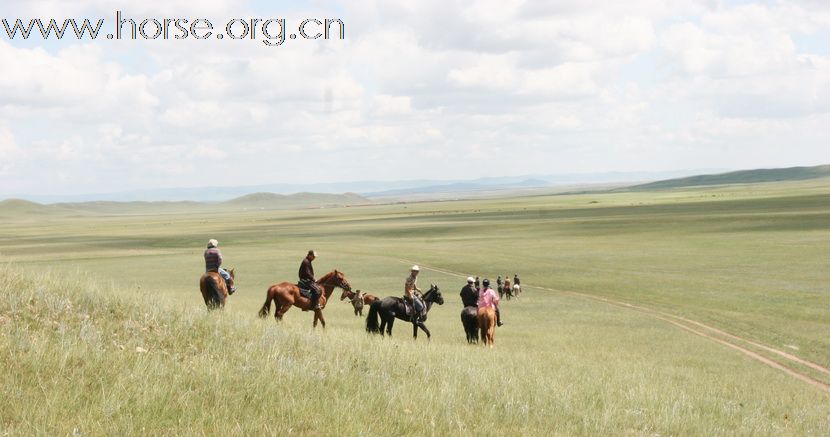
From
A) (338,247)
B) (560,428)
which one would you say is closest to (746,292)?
(560,428)

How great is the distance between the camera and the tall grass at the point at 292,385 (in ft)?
29.9

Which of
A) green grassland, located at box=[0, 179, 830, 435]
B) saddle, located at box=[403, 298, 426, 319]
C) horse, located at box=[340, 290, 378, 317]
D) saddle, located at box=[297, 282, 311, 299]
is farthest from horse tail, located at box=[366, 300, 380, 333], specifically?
saddle, located at box=[297, 282, 311, 299]

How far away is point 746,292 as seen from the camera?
112ft

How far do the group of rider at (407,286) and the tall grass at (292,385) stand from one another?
361 cm

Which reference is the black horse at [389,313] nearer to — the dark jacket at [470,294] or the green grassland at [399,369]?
the dark jacket at [470,294]

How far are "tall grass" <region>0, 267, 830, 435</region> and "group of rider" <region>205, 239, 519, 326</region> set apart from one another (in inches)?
142

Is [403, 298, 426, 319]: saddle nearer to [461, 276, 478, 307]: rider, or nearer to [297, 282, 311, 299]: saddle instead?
[461, 276, 478, 307]: rider

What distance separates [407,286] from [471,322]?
2.24 meters

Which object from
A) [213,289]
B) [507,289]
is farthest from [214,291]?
[507,289]

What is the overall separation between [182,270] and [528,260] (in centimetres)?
2526

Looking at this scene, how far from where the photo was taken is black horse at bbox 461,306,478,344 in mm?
21672

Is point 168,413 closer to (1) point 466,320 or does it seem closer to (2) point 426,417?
(2) point 426,417

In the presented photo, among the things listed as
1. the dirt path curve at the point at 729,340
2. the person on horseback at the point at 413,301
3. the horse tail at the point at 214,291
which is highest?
the horse tail at the point at 214,291

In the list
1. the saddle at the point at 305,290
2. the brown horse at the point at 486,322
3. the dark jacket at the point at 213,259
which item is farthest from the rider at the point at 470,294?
the dark jacket at the point at 213,259
